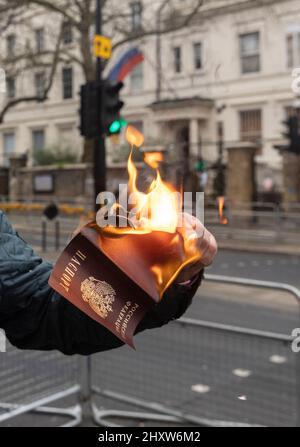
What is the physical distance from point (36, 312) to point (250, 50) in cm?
1156

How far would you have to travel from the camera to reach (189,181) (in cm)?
207

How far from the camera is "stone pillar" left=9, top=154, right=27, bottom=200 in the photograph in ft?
82.4

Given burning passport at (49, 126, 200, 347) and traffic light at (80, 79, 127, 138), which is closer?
burning passport at (49, 126, 200, 347)

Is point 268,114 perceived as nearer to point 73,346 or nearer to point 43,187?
point 43,187

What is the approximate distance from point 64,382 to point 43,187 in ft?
66.0

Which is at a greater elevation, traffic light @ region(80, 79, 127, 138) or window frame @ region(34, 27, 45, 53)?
window frame @ region(34, 27, 45, 53)

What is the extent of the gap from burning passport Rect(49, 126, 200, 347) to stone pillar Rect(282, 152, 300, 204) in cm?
1677

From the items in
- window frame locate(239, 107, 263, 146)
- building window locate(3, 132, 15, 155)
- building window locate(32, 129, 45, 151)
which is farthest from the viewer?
building window locate(3, 132, 15, 155)

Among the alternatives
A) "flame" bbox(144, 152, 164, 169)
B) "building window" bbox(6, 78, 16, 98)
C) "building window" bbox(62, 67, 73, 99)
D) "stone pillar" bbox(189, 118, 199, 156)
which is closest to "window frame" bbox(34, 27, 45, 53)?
"building window" bbox(6, 78, 16, 98)

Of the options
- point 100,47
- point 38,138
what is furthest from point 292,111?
point 38,138

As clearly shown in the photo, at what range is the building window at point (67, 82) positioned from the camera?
25.7 m

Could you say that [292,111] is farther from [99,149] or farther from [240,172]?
[99,149]

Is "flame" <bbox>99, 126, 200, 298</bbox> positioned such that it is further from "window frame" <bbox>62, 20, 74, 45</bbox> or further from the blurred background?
"window frame" <bbox>62, 20, 74, 45</bbox>

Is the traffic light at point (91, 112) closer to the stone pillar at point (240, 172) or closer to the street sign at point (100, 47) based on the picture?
the street sign at point (100, 47)
